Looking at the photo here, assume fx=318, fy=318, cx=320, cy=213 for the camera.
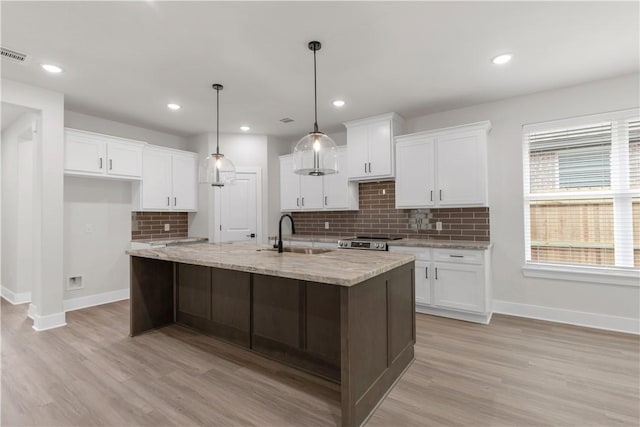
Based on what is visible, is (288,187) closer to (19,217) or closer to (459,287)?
(459,287)

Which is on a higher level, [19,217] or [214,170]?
[214,170]

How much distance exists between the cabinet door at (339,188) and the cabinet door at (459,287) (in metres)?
1.75

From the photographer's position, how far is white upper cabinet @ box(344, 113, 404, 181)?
441 cm

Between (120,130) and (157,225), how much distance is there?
156 centimetres

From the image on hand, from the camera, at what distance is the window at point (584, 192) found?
3.35m

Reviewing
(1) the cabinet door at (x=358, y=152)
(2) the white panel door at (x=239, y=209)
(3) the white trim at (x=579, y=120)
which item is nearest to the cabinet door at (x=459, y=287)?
(1) the cabinet door at (x=358, y=152)

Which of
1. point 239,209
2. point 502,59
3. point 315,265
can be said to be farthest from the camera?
point 239,209

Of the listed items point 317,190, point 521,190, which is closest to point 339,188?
point 317,190

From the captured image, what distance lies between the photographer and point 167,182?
5.04 metres

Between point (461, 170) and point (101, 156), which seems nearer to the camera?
point (461, 170)

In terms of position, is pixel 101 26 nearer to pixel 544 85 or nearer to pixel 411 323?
pixel 411 323

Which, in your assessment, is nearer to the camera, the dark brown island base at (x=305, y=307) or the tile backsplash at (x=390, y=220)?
the dark brown island base at (x=305, y=307)

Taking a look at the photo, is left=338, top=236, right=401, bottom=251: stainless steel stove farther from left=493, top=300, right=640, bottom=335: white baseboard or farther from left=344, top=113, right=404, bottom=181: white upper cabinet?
left=493, top=300, right=640, bottom=335: white baseboard

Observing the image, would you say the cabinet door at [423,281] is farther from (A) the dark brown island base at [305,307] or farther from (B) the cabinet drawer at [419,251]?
(A) the dark brown island base at [305,307]
